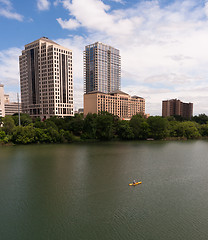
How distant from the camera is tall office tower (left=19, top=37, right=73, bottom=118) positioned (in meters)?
96.1

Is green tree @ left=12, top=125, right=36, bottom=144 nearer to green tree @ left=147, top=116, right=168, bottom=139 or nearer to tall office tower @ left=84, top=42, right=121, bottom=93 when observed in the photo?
green tree @ left=147, top=116, right=168, bottom=139

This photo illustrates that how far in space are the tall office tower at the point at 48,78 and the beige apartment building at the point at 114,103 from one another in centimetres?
1427

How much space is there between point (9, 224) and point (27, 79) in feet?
346

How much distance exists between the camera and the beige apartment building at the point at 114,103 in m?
110

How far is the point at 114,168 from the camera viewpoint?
87.2 ft

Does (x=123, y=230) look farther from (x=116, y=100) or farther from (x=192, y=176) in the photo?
(x=116, y=100)

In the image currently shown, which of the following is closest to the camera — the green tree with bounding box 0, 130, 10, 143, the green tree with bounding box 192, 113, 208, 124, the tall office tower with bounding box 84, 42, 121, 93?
the green tree with bounding box 0, 130, 10, 143

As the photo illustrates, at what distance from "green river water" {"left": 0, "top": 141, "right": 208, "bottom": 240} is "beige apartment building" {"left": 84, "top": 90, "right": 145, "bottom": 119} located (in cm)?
8174

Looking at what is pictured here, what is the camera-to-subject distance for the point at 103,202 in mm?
15977

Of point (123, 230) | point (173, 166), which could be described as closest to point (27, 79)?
point (173, 166)

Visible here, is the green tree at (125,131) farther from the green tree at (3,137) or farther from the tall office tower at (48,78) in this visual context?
the tall office tower at (48,78)

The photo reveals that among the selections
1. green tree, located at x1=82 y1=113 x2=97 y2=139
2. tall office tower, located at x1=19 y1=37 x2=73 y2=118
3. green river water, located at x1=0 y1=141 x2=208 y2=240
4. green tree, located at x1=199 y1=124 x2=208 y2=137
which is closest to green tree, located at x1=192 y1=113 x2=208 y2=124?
green tree, located at x1=199 y1=124 x2=208 y2=137

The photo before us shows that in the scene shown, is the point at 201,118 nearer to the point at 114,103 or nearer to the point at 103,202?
the point at 114,103

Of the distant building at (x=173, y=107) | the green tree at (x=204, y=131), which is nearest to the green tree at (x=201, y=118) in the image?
the distant building at (x=173, y=107)
